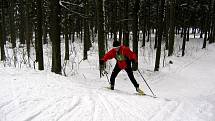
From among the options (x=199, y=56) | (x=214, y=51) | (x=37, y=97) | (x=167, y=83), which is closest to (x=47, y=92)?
(x=37, y=97)

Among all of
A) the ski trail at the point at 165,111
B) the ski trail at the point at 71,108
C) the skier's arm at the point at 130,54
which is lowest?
the ski trail at the point at 165,111

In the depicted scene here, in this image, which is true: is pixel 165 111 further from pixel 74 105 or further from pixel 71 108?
pixel 71 108

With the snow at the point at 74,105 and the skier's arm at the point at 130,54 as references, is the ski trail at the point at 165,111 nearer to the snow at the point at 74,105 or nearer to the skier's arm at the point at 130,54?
the snow at the point at 74,105

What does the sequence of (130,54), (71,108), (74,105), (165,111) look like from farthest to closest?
(130,54)
(165,111)
(74,105)
(71,108)

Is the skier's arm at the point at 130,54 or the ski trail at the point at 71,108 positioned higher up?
the skier's arm at the point at 130,54

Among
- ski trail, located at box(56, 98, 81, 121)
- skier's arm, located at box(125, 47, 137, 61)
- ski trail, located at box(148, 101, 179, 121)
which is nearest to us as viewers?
ski trail, located at box(56, 98, 81, 121)

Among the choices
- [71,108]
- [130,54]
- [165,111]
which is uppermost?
[130,54]

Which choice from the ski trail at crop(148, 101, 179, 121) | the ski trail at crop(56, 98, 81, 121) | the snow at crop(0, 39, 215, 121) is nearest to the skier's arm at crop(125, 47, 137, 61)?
the snow at crop(0, 39, 215, 121)

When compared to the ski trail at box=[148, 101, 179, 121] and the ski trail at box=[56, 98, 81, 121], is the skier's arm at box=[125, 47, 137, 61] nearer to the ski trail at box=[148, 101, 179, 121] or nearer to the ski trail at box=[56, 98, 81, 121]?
the ski trail at box=[148, 101, 179, 121]

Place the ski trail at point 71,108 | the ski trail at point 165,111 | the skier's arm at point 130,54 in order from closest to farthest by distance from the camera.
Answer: the ski trail at point 71,108
the ski trail at point 165,111
the skier's arm at point 130,54

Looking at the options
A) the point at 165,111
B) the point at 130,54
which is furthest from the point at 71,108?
the point at 130,54

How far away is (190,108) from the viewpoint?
26.9 ft

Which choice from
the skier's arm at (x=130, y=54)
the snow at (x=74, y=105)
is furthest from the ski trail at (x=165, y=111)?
the skier's arm at (x=130, y=54)

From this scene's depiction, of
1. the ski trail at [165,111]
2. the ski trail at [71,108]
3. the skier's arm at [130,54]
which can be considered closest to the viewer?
the ski trail at [71,108]
